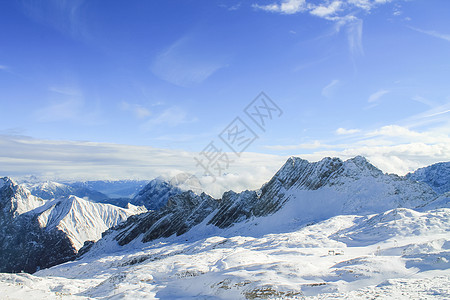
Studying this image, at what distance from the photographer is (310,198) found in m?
64.2

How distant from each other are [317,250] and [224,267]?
1237cm

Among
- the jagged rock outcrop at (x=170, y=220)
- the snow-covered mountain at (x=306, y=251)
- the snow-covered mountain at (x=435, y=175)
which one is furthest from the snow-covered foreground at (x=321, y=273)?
the snow-covered mountain at (x=435, y=175)

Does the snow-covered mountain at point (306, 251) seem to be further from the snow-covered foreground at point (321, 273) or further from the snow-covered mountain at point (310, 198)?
the snow-covered mountain at point (310, 198)

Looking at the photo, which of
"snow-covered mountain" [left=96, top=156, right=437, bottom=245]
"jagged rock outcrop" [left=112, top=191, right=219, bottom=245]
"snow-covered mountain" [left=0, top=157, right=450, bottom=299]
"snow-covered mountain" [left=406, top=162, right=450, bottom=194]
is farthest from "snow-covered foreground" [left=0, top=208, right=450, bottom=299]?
"snow-covered mountain" [left=406, top=162, right=450, bottom=194]

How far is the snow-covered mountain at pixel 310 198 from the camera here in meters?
55.0

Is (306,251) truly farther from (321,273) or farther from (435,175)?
(435,175)

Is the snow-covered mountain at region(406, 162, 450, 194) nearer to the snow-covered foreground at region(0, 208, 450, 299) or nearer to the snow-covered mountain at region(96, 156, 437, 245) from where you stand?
the snow-covered mountain at region(96, 156, 437, 245)

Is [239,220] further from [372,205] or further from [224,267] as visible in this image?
[224,267]

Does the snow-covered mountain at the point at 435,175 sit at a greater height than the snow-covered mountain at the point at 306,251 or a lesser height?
greater

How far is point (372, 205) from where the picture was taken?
53531 millimetres

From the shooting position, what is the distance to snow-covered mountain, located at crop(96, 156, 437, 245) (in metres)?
55.0

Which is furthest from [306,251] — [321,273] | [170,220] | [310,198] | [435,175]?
[435,175]

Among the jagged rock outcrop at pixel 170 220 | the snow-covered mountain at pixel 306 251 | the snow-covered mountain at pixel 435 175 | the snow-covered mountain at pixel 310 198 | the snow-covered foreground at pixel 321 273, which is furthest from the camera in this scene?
A: the snow-covered mountain at pixel 435 175

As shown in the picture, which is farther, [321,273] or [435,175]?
[435,175]
